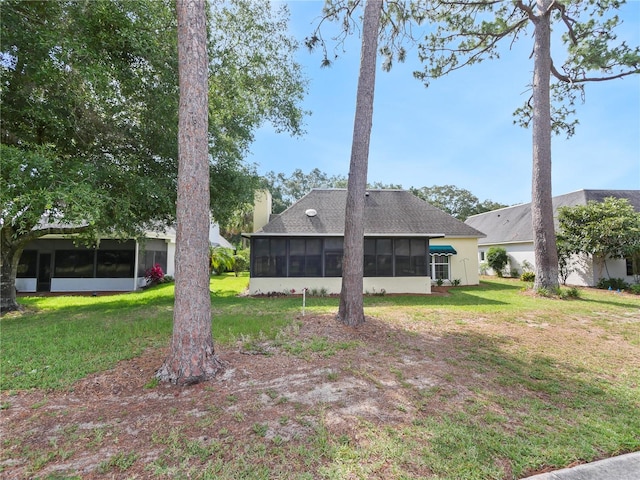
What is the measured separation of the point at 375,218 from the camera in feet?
53.8

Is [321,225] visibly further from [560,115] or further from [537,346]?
[560,115]

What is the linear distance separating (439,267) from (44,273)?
912 inches

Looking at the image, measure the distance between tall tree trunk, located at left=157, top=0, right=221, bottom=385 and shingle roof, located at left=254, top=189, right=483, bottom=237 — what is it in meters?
9.17

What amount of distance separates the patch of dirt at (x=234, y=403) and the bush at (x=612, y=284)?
16352 mm

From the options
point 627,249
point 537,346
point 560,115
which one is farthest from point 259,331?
point 560,115

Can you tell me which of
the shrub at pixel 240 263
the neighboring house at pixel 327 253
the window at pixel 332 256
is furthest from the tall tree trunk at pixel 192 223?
the shrub at pixel 240 263

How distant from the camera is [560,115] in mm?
16812

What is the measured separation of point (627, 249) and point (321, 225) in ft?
51.2

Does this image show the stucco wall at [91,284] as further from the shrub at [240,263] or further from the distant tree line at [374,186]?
the distant tree line at [374,186]

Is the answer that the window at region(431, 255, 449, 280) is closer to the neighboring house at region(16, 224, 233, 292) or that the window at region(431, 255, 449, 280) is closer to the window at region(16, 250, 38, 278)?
the neighboring house at region(16, 224, 233, 292)

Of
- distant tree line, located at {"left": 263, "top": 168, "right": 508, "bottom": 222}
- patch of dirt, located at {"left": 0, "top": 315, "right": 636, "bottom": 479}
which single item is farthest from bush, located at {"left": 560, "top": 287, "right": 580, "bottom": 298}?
distant tree line, located at {"left": 263, "top": 168, "right": 508, "bottom": 222}

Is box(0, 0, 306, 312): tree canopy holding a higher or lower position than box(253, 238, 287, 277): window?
higher

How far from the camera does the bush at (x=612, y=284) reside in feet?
51.4

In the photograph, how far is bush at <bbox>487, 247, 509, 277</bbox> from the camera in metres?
22.4
